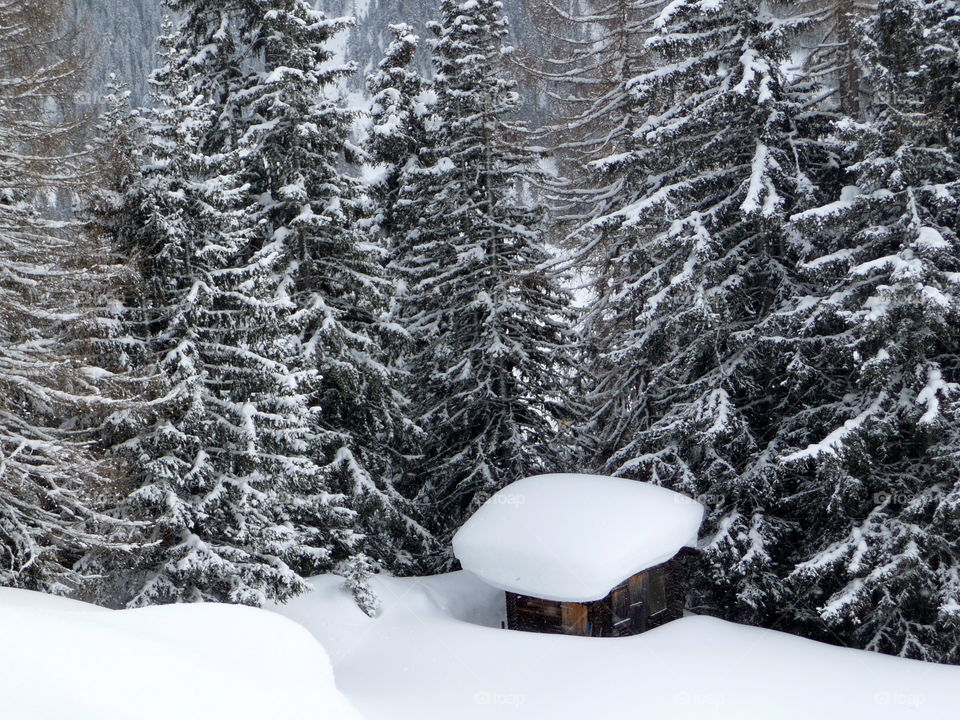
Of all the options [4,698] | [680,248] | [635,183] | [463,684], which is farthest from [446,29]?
[4,698]

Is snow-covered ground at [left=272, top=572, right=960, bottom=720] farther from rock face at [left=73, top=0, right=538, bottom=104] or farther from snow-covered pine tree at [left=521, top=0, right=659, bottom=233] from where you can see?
rock face at [left=73, top=0, right=538, bottom=104]

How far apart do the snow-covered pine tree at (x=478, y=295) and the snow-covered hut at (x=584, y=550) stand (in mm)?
2893

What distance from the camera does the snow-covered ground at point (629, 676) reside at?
9219 millimetres

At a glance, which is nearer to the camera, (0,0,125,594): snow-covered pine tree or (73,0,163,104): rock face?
(0,0,125,594): snow-covered pine tree

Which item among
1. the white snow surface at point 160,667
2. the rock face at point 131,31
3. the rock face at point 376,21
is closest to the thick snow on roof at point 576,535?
the white snow surface at point 160,667

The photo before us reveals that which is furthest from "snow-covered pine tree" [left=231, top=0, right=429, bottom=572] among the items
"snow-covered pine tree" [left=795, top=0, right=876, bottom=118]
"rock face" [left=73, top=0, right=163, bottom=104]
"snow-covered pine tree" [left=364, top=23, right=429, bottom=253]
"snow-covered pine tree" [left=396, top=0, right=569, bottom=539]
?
"rock face" [left=73, top=0, right=163, bottom=104]

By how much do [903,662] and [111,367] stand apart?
497 inches

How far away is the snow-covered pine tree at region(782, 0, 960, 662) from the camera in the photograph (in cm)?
1104

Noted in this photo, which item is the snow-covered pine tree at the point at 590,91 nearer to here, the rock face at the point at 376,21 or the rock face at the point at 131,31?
the rock face at the point at 131,31

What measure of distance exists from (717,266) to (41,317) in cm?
1121

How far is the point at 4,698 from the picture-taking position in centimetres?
393

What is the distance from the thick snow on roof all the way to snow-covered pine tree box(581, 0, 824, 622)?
Answer: 1.11m

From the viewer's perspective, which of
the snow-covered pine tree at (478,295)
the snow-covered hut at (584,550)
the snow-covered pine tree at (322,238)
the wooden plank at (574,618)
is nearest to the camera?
the snow-covered hut at (584,550)

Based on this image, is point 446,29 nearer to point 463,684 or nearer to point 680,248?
point 680,248
